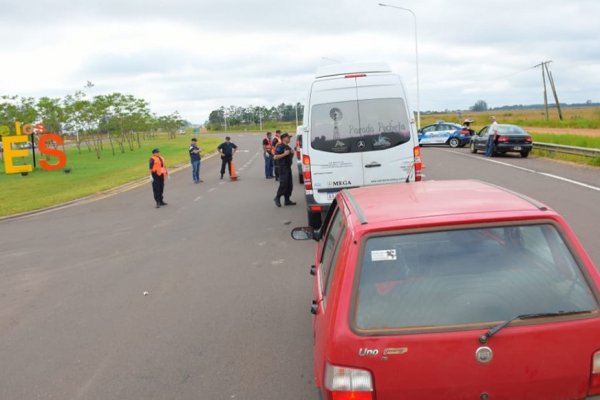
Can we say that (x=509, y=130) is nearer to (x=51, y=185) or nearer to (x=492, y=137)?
(x=492, y=137)

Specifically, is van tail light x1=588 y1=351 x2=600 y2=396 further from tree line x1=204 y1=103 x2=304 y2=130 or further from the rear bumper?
tree line x1=204 y1=103 x2=304 y2=130

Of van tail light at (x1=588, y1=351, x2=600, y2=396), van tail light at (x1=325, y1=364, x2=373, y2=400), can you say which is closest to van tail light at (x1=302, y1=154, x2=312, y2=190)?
van tail light at (x1=325, y1=364, x2=373, y2=400)

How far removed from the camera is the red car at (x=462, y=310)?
8.77 ft

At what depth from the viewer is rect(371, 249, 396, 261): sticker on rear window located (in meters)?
2.92

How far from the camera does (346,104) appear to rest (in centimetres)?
986

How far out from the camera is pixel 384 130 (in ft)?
32.7

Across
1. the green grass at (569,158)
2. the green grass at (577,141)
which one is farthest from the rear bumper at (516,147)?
the green grass at (577,141)

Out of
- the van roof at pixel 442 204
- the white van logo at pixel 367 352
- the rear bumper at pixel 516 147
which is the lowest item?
the white van logo at pixel 367 352

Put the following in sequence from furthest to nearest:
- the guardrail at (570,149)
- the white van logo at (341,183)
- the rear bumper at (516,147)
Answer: the rear bumper at (516,147), the guardrail at (570,149), the white van logo at (341,183)

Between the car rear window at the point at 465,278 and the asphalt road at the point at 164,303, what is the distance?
182 centimetres

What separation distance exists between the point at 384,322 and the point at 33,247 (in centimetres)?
1021

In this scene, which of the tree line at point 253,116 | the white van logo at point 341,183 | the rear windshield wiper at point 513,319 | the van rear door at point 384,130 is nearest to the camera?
the rear windshield wiper at point 513,319

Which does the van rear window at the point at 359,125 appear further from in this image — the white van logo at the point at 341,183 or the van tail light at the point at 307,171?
the white van logo at the point at 341,183

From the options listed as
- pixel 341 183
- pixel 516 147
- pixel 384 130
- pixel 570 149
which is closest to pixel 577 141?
pixel 516 147
